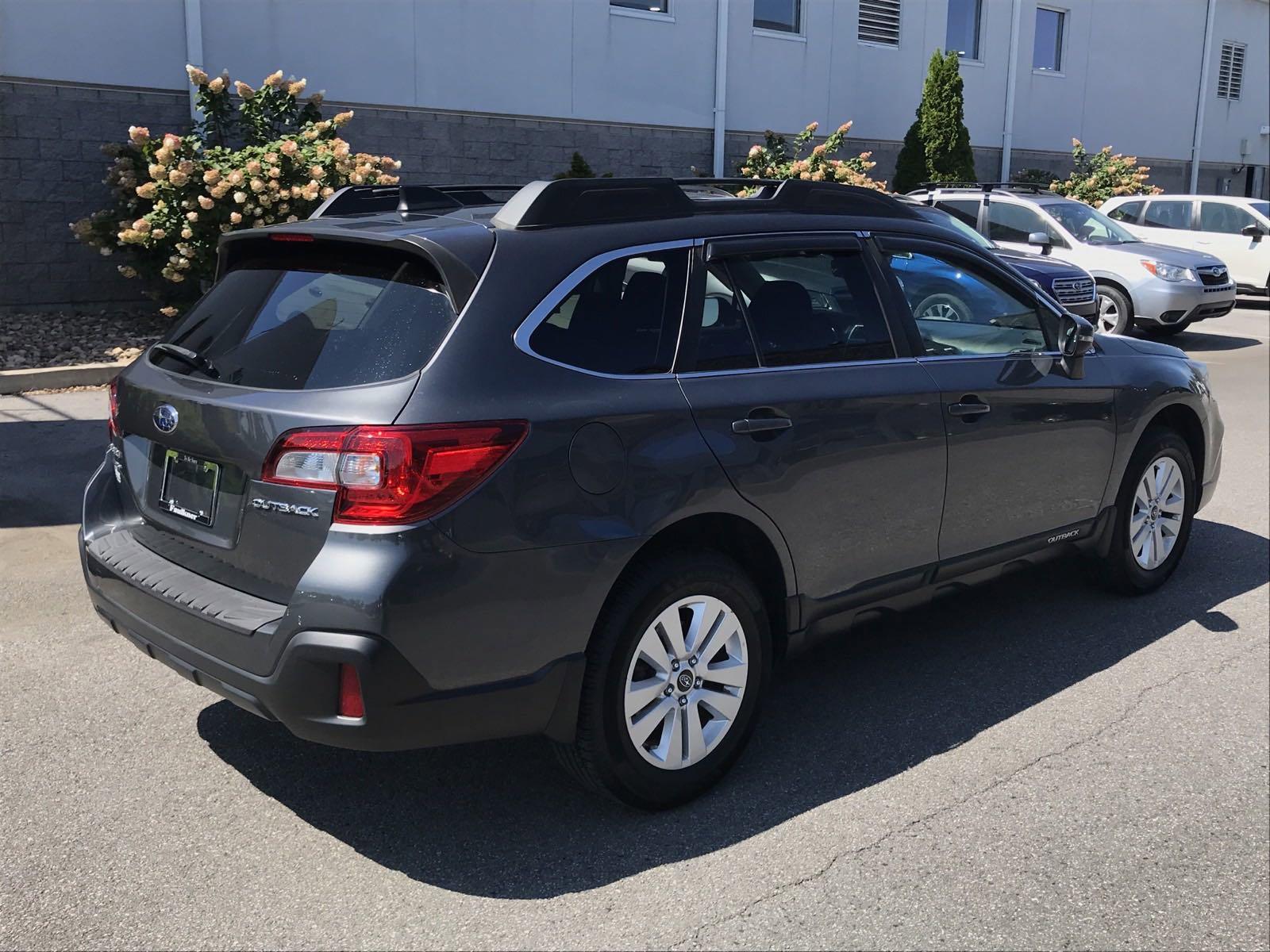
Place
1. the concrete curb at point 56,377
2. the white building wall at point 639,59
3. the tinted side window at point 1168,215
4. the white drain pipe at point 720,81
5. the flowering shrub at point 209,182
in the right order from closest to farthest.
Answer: the concrete curb at point 56,377 < the flowering shrub at point 209,182 < the white building wall at point 639,59 < the white drain pipe at point 720,81 < the tinted side window at point 1168,215

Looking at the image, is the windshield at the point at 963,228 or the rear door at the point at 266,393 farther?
the windshield at the point at 963,228

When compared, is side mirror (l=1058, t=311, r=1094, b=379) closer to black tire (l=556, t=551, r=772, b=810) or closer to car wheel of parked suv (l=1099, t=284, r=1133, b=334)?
black tire (l=556, t=551, r=772, b=810)

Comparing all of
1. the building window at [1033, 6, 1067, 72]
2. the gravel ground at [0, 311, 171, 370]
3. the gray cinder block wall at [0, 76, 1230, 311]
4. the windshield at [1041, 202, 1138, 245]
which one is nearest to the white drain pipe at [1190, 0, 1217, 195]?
the building window at [1033, 6, 1067, 72]

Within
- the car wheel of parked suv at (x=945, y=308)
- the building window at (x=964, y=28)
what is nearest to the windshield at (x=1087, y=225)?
the building window at (x=964, y=28)

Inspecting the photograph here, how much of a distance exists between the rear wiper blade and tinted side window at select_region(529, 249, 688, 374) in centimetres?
98

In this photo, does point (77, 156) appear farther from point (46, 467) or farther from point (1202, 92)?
point (1202, 92)

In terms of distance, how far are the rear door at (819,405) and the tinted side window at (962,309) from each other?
0.67 ft

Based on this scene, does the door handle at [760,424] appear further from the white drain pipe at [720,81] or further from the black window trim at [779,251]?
the white drain pipe at [720,81]

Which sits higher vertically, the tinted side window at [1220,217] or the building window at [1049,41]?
the building window at [1049,41]

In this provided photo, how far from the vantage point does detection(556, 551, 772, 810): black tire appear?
335 centimetres

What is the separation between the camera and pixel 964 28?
880 inches

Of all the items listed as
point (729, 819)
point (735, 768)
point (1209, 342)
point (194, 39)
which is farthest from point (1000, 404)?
point (1209, 342)

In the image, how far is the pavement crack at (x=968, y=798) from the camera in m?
3.09

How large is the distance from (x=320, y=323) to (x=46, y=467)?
489 centimetres
